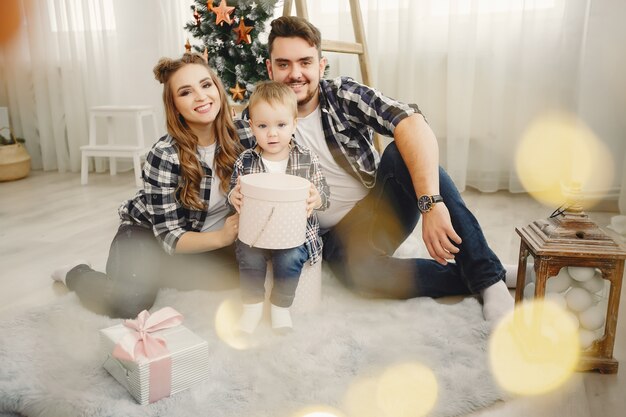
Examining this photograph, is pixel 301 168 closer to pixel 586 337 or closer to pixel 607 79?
pixel 586 337

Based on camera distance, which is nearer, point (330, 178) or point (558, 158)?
point (330, 178)

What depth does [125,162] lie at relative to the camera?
369cm

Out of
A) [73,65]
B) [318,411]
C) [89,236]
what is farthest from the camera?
[73,65]

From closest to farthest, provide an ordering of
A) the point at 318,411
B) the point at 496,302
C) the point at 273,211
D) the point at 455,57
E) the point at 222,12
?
the point at 318,411, the point at 273,211, the point at 496,302, the point at 222,12, the point at 455,57

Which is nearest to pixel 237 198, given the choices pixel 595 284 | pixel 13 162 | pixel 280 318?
pixel 280 318

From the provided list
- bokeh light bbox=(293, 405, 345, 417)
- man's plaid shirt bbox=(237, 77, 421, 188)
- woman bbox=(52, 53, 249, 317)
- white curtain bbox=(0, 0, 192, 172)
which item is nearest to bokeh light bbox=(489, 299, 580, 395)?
bokeh light bbox=(293, 405, 345, 417)

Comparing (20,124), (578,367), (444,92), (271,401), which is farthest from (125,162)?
(578,367)

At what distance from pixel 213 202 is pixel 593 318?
3.22ft

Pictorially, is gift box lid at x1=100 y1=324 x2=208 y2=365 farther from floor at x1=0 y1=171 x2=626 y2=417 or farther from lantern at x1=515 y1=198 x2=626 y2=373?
lantern at x1=515 y1=198 x2=626 y2=373

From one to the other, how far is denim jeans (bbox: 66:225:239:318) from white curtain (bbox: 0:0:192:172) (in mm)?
2078

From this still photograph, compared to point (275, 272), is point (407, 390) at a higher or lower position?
lower

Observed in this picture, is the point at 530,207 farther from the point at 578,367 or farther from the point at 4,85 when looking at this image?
the point at 4,85

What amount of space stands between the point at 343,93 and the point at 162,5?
215 centimetres

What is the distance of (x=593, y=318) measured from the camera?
3.63 ft
